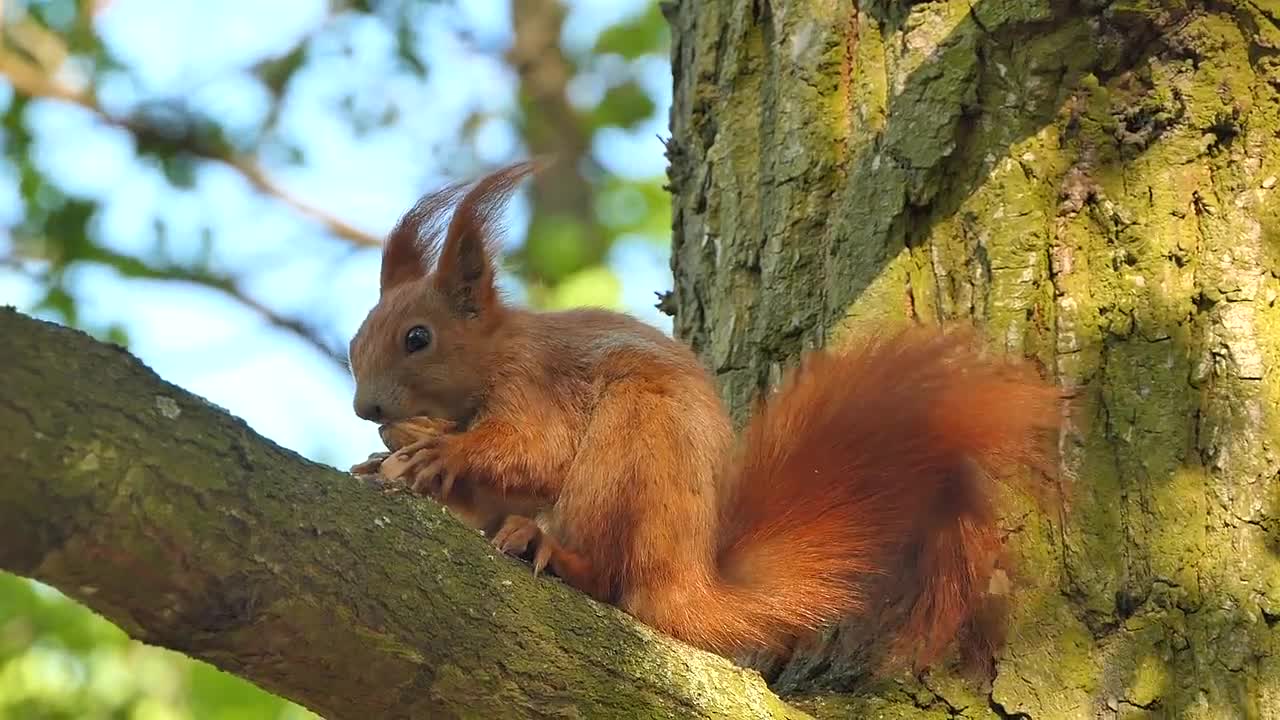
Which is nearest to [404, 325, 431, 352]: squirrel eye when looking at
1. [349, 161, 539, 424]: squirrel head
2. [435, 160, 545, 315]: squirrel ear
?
[349, 161, 539, 424]: squirrel head

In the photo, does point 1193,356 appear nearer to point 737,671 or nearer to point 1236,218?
point 1236,218

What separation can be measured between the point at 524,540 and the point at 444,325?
26.1 inches

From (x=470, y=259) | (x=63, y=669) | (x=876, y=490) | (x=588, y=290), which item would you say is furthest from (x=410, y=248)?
(x=63, y=669)

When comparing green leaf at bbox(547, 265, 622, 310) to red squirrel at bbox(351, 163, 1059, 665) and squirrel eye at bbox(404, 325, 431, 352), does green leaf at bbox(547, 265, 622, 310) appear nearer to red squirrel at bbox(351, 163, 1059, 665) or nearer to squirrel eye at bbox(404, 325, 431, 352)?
squirrel eye at bbox(404, 325, 431, 352)

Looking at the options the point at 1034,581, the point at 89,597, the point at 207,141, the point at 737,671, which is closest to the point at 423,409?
the point at 737,671

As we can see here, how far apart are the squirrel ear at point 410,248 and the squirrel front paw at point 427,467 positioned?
68 centimetres

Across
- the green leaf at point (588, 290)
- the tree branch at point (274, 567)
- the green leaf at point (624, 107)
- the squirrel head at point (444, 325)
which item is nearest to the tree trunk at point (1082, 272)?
the squirrel head at point (444, 325)

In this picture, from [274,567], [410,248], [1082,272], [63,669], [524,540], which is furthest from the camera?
[63,669]

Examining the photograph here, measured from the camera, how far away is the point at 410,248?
2.88 meters

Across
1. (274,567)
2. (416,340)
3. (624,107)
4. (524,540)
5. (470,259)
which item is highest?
(624,107)

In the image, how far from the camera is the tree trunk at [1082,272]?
2033mm

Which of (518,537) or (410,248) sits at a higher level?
(410,248)

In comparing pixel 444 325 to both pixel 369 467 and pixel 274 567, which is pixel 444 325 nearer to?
pixel 369 467

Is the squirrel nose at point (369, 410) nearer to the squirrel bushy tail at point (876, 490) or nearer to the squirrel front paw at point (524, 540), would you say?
the squirrel front paw at point (524, 540)
